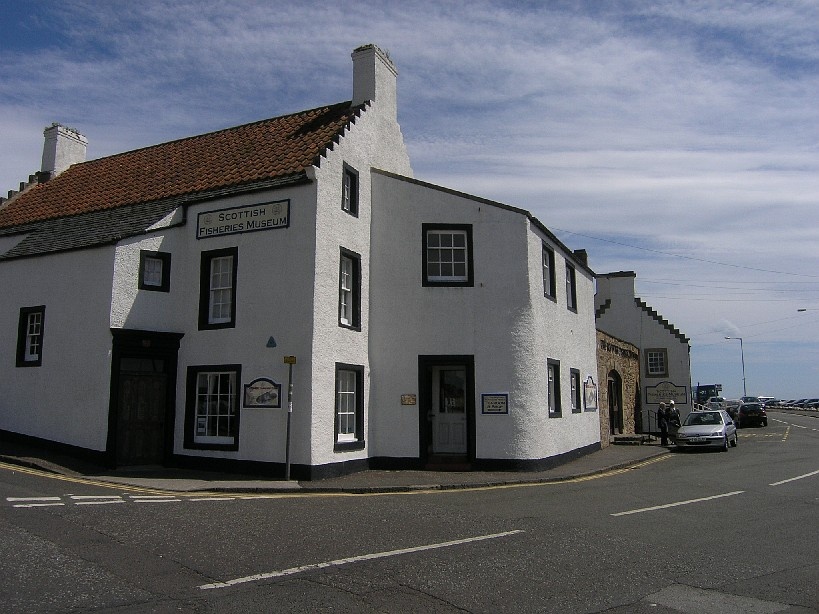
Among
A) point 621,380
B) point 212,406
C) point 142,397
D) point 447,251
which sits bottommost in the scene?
point 212,406

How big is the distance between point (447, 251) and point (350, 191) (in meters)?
2.95

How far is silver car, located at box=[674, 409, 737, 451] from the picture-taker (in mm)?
24266

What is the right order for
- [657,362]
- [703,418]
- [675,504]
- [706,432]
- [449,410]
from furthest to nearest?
[657,362]
[703,418]
[706,432]
[449,410]
[675,504]

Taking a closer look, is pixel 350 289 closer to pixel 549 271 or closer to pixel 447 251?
pixel 447 251

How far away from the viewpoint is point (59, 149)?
2497cm

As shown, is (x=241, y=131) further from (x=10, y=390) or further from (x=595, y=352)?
(x=595, y=352)

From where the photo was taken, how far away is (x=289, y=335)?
15.4 metres

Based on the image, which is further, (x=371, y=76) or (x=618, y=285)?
(x=618, y=285)

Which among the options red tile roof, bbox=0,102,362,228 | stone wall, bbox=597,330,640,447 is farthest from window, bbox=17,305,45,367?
stone wall, bbox=597,330,640,447

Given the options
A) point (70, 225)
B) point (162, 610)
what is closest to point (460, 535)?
point (162, 610)

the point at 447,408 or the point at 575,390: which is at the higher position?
the point at 575,390

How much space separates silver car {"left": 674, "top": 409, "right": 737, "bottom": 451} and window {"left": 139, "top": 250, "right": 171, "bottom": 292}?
18117 mm

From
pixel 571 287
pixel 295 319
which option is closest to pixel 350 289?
pixel 295 319

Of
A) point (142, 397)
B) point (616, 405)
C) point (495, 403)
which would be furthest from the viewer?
Answer: point (616, 405)
